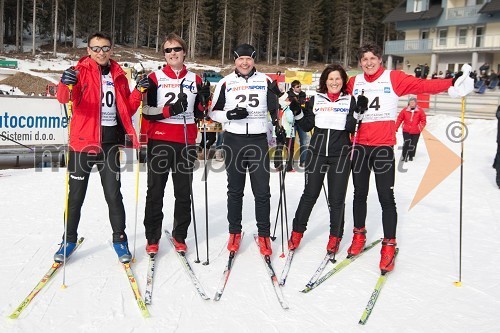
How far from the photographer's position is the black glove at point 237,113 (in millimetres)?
3861

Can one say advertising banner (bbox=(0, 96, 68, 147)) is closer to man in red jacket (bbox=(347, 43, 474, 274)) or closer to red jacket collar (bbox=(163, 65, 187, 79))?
red jacket collar (bbox=(163, 65, 187, 79))

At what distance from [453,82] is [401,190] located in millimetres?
4471

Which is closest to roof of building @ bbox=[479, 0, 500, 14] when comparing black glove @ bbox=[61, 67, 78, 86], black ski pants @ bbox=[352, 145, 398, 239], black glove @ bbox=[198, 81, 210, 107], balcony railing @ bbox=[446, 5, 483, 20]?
balcony railing @ bbox=[446, 5, 483, 20]

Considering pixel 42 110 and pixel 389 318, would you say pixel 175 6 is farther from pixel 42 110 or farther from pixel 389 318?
pixel 389 318

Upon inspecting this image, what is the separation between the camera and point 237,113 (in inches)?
152

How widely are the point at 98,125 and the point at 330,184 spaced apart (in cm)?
227

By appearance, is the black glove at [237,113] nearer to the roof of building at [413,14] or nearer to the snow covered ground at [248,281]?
the snow covered ground at [248,281]

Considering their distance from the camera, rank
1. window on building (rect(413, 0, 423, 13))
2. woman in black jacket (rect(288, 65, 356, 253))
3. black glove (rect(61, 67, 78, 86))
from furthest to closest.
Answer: window on building (rect(413, 0, 423, 13)) → woman in black jacket (rect(288, 65, 356, 253)) → black glove (rect(61, 67, 78, 86))

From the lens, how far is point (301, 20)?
53.0m

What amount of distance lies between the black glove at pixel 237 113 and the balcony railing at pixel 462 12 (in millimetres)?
33128

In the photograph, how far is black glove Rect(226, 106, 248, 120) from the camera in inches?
152

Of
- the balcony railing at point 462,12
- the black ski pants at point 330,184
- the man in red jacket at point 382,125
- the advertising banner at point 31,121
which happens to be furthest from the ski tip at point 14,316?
the balcony railing at point 462,12

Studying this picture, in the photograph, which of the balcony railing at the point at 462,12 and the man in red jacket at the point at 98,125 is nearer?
the man in red jacket at the point at 98,125

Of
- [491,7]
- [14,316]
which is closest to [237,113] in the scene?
[14,316]
